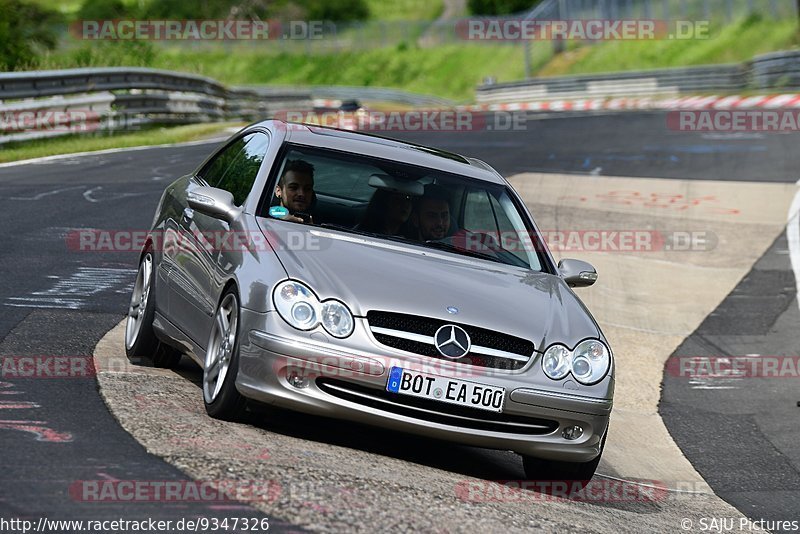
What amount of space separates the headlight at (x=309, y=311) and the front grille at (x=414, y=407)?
9.9 inches

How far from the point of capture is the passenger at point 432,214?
7539 millimetres

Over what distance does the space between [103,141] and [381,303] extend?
63.9ft

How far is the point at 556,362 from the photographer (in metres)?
6.56

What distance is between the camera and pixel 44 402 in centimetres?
672

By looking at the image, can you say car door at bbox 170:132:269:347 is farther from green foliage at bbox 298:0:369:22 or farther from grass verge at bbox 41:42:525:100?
green foliage at bbox 298:0:369:22

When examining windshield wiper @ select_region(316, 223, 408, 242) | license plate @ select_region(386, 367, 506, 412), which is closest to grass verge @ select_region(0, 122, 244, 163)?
windshield wiper @ select_region(316, 223, 408, 242)

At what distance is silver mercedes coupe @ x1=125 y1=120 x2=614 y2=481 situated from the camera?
247 inches

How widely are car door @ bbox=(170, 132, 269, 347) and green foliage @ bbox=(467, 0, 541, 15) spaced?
271ft

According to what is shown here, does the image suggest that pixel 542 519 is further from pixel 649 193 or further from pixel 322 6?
pixel 322 6

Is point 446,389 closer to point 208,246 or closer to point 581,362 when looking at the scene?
point 581,362

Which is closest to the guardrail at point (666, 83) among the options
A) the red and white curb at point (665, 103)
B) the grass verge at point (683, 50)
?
the red and white curb at point (665, 103)

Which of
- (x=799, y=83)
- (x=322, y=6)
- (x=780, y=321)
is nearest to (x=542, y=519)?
(x=780, y=321)

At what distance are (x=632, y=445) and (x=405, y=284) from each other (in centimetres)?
313

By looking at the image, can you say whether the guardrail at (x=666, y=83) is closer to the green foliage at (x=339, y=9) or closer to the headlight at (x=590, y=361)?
the headlight at (x=590, y=361)
